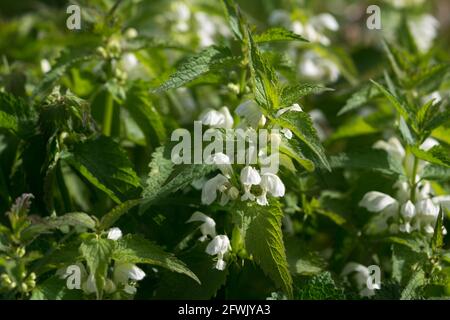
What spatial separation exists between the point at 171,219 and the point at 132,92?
1.02 ft

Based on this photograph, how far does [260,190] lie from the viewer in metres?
1.41

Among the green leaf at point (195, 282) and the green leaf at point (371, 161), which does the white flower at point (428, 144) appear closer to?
the green leaf at point (371, 161)

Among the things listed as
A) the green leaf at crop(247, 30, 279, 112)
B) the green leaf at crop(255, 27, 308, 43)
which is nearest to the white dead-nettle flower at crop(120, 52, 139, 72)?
the green leaf at crop(255, 27, 308, 43)

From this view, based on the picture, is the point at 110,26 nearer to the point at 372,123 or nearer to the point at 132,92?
the point at 132,92

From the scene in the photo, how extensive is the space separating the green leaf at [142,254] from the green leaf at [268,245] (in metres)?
0.12

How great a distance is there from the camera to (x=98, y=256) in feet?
4.25

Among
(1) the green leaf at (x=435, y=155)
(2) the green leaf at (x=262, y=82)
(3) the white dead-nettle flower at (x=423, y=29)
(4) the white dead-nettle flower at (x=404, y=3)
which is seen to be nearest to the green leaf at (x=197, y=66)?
(2) the green leaf at (x=262, y=82)

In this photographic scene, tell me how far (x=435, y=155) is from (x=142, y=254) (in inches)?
23.6

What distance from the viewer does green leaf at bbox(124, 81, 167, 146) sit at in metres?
1.69

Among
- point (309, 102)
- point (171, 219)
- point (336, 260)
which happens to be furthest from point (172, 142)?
point (309, 102)

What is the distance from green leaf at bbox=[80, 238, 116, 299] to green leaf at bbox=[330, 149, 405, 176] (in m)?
0.55

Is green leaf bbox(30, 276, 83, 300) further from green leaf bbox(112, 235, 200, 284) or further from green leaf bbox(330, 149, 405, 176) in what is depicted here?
green leaf bbox(330, 149, 405, 176)

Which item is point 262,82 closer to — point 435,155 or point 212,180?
point 212,180

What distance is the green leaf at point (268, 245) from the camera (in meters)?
1.35
